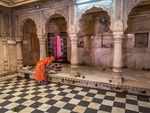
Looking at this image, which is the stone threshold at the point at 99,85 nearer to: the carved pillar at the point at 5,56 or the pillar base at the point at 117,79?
the pillar base at the point at 117,79

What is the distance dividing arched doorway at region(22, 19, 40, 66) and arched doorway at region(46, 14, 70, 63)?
3.40ft

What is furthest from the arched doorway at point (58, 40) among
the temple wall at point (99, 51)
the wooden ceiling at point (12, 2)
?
the wooden ceiling at point (12, 2)

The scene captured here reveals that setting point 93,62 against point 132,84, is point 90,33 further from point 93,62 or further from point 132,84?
point 132,84

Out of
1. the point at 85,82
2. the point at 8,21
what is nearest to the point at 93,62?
the point at 85,82

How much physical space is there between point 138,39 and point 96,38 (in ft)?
6.86

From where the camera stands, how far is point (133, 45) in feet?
21.9

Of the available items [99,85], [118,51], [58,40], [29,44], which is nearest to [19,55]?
[29,44]

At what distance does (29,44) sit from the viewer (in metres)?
8.05

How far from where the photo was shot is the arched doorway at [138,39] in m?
6.23

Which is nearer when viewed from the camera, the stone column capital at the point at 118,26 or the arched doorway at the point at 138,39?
the stone column capital at the point at 118,26

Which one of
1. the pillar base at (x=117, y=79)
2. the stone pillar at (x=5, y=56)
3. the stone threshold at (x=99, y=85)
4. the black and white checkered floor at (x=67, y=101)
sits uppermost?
the stone pillar at (x=5, y=56)

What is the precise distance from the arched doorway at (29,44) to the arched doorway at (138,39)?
5292 mm

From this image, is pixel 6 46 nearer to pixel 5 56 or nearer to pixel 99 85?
pixel 5 56

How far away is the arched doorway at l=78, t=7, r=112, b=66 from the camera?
281 inches
